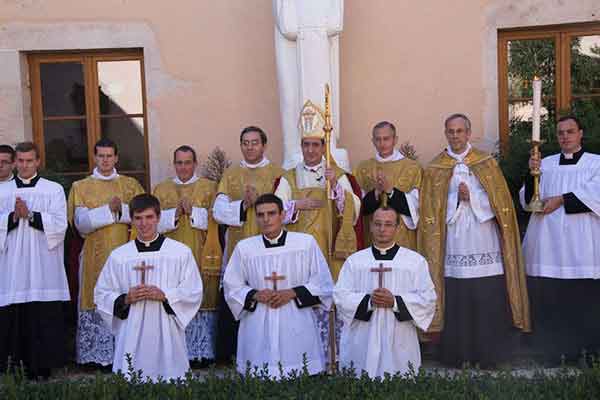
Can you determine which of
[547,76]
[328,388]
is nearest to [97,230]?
[328,388]

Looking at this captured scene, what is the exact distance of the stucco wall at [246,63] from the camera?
801 centimetres

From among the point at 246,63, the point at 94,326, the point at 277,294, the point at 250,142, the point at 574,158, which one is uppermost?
the point at 246,63

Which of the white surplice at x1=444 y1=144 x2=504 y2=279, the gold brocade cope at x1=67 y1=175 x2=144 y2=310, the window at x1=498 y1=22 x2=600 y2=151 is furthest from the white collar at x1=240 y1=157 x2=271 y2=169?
the window at x1=498 y1=22 x2=600 y2=151

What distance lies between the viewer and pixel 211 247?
6633 mm

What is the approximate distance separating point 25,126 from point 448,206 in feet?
14.0

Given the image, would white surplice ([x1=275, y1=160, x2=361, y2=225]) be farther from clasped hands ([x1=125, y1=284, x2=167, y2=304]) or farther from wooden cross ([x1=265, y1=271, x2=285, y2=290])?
clasped hands ([x1=125, y1=284, x2=167, y2=304])

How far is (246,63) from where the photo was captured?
322 inches

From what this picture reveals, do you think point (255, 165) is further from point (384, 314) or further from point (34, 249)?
point (384, 314)

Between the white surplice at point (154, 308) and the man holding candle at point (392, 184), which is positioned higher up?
the man holding candle at point (392, 184)

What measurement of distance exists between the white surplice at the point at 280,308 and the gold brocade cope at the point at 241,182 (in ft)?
3.22

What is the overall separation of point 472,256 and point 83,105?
13.8 feet

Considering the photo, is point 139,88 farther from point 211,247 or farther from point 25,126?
point 211,247

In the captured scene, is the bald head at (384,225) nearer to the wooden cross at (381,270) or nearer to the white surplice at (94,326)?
the wooden cross at (381,270)

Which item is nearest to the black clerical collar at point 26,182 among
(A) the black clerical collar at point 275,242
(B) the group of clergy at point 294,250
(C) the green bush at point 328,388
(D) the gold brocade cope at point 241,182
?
(B) the group of clergy at point 294,250
